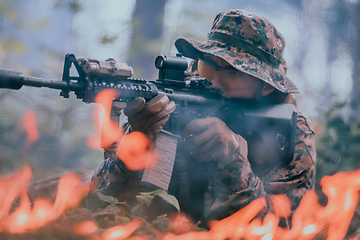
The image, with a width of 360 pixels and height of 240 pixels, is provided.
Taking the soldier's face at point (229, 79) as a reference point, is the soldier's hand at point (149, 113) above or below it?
below

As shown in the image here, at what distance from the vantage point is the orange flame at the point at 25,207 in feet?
2.66

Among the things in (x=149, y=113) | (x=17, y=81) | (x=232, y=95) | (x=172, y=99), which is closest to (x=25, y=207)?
(x=17, y=81)

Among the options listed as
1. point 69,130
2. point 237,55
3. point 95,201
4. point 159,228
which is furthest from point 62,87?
point 237,55

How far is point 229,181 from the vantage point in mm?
1395

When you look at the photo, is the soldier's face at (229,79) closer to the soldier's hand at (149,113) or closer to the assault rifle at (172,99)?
the assault rifle at (172,99)

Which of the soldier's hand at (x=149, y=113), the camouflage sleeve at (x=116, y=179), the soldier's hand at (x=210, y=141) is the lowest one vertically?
the camouflage sleeve at (x=116, y=179)

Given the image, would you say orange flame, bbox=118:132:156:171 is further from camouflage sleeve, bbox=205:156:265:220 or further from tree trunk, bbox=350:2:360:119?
tree trunk, bbox=350:2:360:119

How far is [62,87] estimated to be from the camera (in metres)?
0.99

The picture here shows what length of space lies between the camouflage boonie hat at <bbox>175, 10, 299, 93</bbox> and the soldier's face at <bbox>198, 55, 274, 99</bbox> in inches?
2.7

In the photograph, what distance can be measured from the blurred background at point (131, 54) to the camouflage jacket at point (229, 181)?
0.37m

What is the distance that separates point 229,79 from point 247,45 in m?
0.21

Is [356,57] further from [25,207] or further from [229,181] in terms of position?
[25,207]

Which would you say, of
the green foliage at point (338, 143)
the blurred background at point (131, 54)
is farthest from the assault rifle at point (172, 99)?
the green foliage at point (338, 143)

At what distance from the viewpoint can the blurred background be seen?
1438mm
